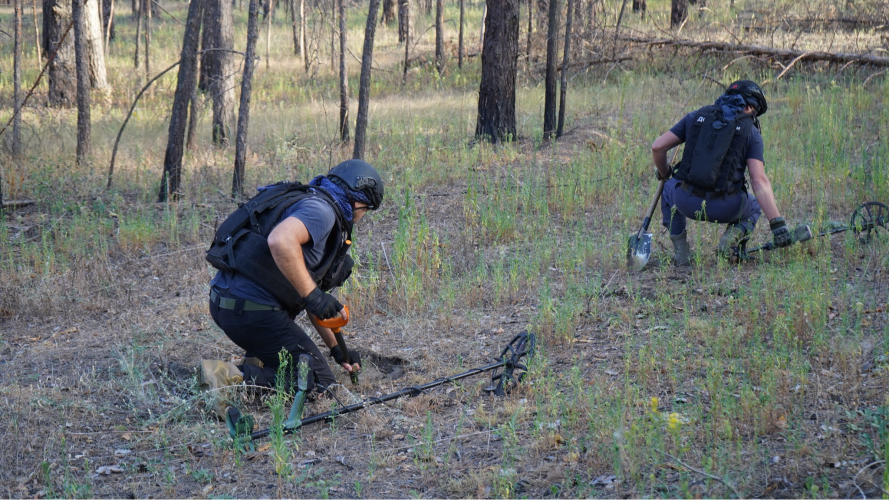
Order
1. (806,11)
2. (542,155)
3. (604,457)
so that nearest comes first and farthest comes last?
(604,457) < (542,155) < (806,11)

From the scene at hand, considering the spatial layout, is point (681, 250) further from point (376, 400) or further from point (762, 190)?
point (376, 400)

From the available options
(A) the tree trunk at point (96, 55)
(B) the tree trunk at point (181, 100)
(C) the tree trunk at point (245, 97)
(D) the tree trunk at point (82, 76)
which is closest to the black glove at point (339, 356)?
(C) the tree trunk at point (245, 97)

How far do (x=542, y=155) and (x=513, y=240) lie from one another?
3392 mm

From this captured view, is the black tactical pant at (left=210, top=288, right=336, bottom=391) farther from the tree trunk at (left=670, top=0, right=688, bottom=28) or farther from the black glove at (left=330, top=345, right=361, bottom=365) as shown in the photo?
the tree trunk at (left=670, top=0, right=688, bottom=28)

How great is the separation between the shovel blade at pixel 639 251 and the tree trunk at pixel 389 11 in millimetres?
25960

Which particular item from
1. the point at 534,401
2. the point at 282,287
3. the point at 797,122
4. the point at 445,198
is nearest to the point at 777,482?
the point at 534,401

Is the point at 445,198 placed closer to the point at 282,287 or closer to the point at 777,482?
the point at 282,287

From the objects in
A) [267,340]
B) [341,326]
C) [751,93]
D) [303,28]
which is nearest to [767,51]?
[751,93]

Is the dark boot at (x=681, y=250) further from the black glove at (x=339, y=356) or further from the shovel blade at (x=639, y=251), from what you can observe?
the black glove at (x=339, y=356)

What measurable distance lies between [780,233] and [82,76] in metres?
9.57

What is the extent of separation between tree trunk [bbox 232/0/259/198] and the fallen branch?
946 centimetres

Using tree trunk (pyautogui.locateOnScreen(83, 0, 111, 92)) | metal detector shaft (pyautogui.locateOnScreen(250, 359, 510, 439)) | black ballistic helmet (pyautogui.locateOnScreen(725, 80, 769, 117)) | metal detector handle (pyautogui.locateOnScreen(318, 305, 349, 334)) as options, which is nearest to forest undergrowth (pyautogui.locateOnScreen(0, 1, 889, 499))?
metal detector shaft (pyautogui.locateOnScreen(250, 359, 510, 439))

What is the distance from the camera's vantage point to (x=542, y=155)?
10.5 meters

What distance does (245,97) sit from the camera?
8672 millimetres
